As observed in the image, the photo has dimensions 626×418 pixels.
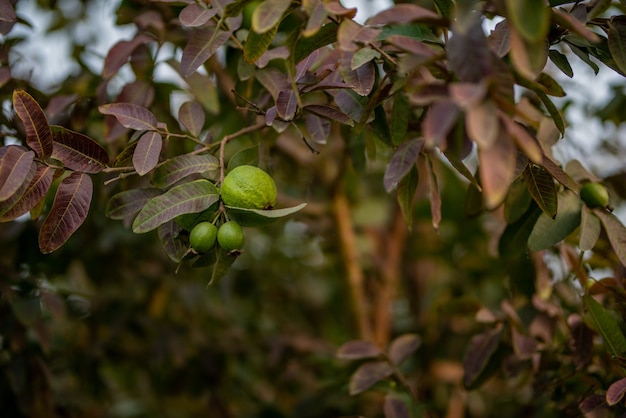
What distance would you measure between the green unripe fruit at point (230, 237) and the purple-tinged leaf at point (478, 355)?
1.83 feet

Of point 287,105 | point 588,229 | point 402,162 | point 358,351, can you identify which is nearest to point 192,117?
point 287,105

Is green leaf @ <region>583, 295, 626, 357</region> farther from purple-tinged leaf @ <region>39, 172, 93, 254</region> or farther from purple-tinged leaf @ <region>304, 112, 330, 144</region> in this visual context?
purple-tinged leaf @ <region>39, 172, 93, 254</region>

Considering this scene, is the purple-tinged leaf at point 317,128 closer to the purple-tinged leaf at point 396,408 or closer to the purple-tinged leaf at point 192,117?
the purple-tinged leaf at point 192,117

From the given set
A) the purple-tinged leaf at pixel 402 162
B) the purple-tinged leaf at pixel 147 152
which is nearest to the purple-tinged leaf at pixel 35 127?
the purple-tinged leaf at pixel 147 152

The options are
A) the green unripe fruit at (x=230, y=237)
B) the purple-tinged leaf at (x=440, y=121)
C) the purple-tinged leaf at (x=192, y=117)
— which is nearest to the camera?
the purple-tinged leaf at (x=440, y=121)

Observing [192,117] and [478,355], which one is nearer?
[192,117]

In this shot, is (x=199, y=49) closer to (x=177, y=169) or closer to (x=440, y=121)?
(x=177, y=169)

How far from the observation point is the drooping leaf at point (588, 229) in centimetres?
83

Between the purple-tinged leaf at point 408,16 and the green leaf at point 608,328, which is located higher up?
the purple-tinged leaf at point 408,16

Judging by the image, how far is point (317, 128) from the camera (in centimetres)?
87

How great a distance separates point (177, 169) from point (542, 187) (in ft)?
1.59

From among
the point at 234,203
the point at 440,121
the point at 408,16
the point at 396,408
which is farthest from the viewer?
the point at 396,408

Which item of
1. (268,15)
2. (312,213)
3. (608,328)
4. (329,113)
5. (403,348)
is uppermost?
(268,15)

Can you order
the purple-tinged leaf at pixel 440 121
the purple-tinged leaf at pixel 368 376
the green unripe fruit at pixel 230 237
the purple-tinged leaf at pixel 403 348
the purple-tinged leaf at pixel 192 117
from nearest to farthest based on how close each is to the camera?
1. the purple-tinged leaf at pixel 440 121
2. the green unripe fruit at pixel 230 237
3. the purple-tinged leaf at pixel 192 117
4. the purple-tinged leaf at pixel 368 376
5. the purple-tinged leaf at pixel 403 348
